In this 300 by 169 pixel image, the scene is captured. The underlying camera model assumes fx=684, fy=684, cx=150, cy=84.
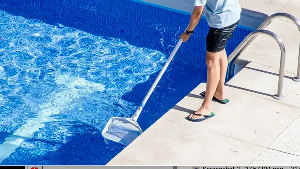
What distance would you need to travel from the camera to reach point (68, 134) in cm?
730

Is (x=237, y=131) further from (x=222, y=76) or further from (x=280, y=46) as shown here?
(x=280, y=46)

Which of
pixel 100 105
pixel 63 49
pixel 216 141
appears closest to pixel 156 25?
pixel 63 49

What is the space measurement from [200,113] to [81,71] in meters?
2.50

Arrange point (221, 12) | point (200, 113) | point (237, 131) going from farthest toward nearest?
1. point (200, 113)
2. point (237, 131)
3. point (221, 12)

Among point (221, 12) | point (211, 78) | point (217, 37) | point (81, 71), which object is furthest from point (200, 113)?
point (81, 71)

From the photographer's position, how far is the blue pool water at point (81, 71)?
721cm

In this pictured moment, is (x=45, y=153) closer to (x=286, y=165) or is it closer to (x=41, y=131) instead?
(x=41, y=131)

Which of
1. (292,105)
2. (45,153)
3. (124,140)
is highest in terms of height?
(292,105)

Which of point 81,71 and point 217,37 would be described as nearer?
point 217,37

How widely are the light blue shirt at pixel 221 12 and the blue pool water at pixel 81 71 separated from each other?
182 cm

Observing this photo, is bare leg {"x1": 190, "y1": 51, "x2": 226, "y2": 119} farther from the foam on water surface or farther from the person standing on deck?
the foam on water surface

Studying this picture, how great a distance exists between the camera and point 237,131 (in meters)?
6.28

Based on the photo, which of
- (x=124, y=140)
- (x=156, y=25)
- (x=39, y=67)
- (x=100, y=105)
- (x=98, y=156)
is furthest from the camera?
(x=156, y=25)

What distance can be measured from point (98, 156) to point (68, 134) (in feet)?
1.69
